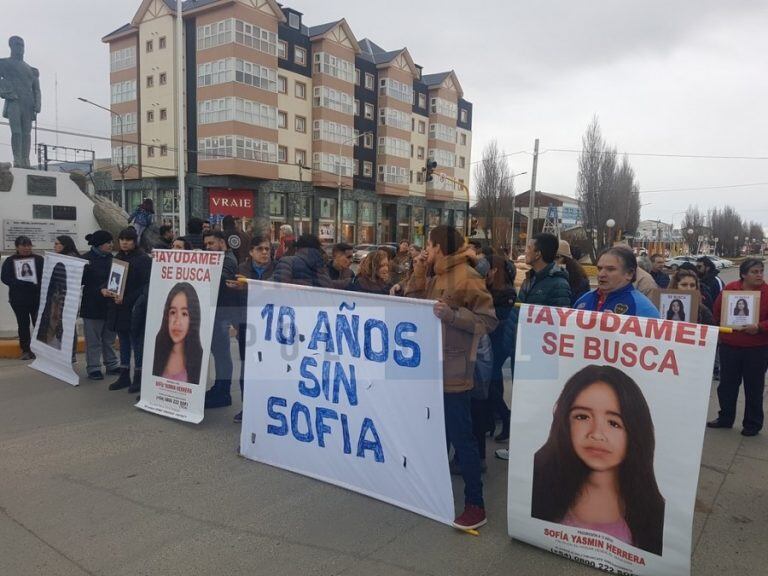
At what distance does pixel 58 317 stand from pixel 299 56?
41.6m

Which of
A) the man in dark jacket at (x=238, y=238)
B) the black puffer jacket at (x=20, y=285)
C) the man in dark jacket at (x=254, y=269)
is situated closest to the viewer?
the man in dark jacket at (x=254, y=269)

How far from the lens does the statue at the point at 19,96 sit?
1326 cm

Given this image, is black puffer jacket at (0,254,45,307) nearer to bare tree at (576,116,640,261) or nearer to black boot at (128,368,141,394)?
black boot at (128,368,141,394)

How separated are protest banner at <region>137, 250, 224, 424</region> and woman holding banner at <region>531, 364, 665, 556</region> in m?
3.52

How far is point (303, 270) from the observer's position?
215 inches

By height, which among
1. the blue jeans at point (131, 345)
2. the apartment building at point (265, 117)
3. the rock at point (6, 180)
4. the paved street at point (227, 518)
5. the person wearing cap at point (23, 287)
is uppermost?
the apartment building at point (265, 117)

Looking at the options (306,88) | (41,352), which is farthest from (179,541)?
(306,88)

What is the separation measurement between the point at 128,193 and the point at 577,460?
4729 cm

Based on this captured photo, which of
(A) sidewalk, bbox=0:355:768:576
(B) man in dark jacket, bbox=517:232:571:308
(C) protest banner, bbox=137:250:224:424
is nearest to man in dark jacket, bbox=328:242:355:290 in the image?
(C) protest banner, bbox=137:250:224:424

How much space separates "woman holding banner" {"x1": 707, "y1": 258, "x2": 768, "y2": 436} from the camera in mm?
5531

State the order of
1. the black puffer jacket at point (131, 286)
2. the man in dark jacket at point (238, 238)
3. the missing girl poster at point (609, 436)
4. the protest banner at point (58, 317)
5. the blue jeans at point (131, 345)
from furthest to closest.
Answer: the man in dark jacket at point (238, 238) → the protest banner at point (58, 317) → the black puffer jacket at point (131, 286) → the blue jeans at point (131, 345) → the missing girl poster at point (609, 436)

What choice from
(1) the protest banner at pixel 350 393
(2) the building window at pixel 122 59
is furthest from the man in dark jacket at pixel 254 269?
(2) the building window at pixel 122 59

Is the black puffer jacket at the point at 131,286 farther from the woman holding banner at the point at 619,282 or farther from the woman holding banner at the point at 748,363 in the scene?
the woman holding banner at the point at 748,363

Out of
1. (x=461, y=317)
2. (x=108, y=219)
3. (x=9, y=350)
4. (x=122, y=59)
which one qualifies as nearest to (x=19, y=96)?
(x=108, y=219)
